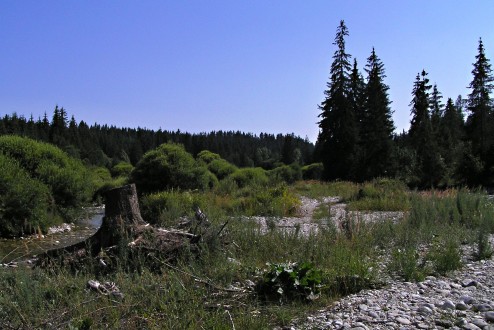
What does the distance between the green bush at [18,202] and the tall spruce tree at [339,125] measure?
92.4 ft

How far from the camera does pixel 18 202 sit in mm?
15367

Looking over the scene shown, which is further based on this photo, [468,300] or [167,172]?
[167,172]

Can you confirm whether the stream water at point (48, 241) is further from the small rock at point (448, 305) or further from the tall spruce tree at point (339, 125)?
the tall spruce tree at point (339, 125)

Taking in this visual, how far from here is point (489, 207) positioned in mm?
12000

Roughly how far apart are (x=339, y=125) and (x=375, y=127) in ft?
13.4

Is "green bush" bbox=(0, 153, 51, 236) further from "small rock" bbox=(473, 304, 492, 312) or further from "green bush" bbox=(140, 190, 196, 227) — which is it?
"small rock" bbox=(473, 304, 492, 312)

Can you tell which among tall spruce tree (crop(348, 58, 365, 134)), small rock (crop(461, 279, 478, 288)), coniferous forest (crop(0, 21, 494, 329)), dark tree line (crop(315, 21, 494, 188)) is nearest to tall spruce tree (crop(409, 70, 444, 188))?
dark tree line (crop(315, 21, 494, 188))

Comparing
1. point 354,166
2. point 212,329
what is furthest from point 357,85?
point 212,329

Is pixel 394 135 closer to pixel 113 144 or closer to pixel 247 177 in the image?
pixel 247 177

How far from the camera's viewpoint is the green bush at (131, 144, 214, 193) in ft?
72.2

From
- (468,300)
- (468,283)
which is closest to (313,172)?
(468,283)

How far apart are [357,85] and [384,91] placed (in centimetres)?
338

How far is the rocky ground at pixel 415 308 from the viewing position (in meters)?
4.18

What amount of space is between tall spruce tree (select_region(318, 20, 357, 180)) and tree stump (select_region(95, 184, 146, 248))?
109 feet
